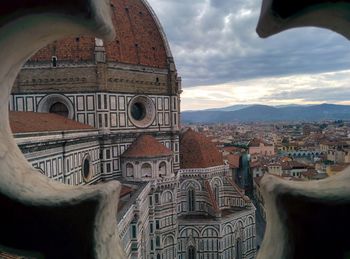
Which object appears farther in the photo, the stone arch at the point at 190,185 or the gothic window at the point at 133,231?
the stone arch at the point at 190,185

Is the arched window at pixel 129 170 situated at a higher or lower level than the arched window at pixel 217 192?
higher

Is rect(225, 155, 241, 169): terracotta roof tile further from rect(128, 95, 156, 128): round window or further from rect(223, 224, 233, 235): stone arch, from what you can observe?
rect(128, 95, 156, 128): round window

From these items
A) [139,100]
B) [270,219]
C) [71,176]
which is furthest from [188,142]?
[270,219]

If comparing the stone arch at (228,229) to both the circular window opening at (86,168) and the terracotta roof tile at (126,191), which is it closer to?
the terracotta roof tile at (126,191)

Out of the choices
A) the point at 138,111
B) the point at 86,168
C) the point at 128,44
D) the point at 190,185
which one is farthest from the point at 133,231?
the point at 128,44

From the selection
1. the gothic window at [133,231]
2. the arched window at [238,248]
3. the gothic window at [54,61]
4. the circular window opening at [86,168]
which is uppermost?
the gothic window at [54,61]

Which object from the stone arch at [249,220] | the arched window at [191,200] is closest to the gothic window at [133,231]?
the arched window at [191,200]

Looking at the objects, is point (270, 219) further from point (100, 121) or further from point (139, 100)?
point (139, 100)

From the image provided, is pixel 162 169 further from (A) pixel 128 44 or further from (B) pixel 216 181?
(A) pixel 128 44
